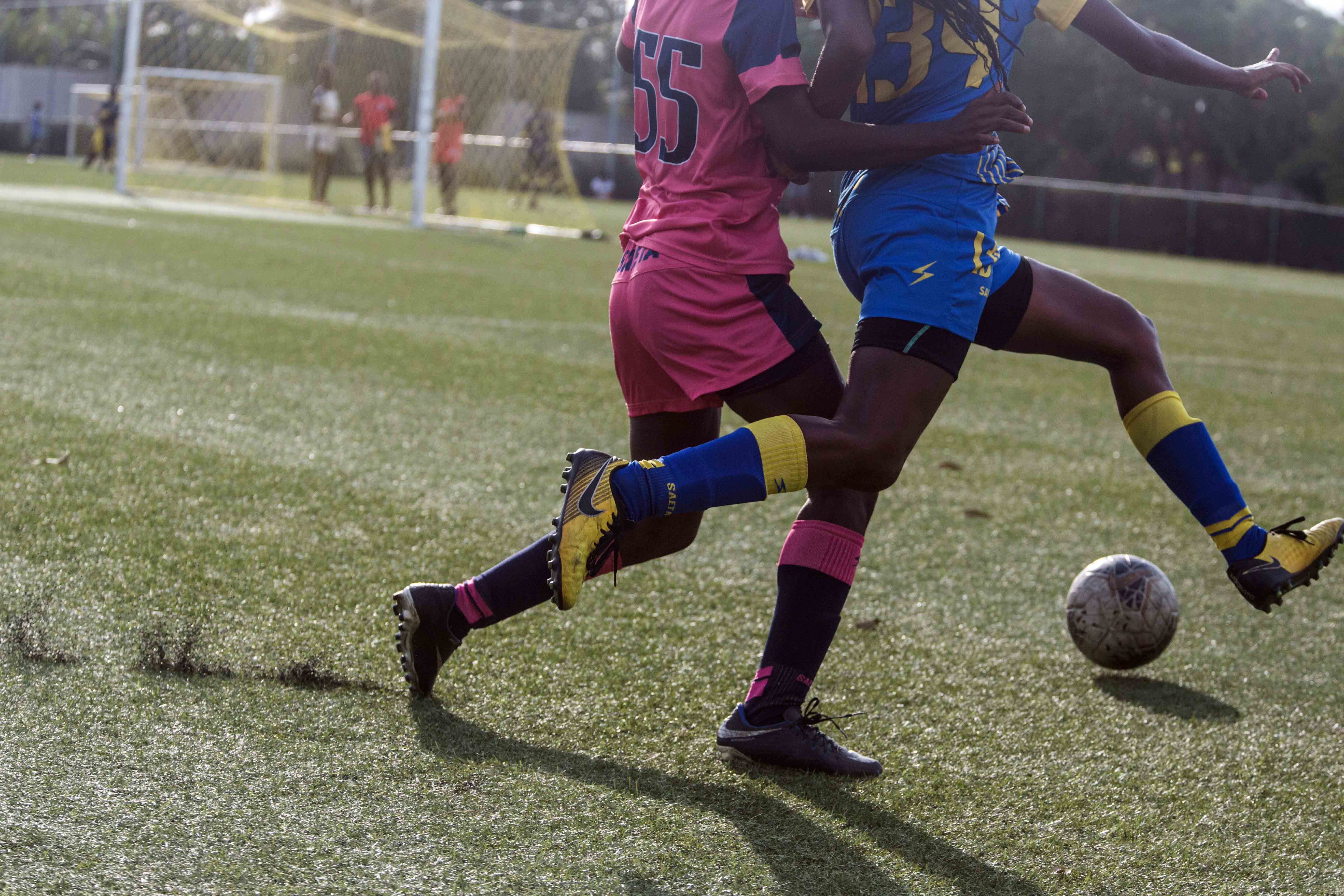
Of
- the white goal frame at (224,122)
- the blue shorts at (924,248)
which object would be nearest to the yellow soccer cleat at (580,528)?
the blue shorts at (924,248)

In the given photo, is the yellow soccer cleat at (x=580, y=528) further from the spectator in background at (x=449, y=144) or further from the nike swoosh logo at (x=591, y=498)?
the spectator in background at (x=449, y=144)

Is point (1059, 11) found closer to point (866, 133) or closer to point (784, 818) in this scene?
point (866, 133)

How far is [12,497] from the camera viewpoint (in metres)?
4.14

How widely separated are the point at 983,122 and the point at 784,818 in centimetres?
133

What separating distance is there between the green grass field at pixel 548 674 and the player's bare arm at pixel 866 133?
46.6 inches

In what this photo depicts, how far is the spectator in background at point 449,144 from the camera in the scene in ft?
71.7

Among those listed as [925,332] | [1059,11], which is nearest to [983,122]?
[925,332]

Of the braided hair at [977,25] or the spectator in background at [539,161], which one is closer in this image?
the braided hair at [977,25]

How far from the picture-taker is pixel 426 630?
9.51 feet

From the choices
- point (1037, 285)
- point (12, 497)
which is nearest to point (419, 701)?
point (1037, 285)

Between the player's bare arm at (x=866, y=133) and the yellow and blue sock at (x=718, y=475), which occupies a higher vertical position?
the player's bare arm at (x=866, y=133)

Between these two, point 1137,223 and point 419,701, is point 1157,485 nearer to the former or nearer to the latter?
point 419,701

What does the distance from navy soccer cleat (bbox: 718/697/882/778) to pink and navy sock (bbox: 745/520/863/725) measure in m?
0.05

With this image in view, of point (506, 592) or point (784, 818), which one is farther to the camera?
point (506, 592)
